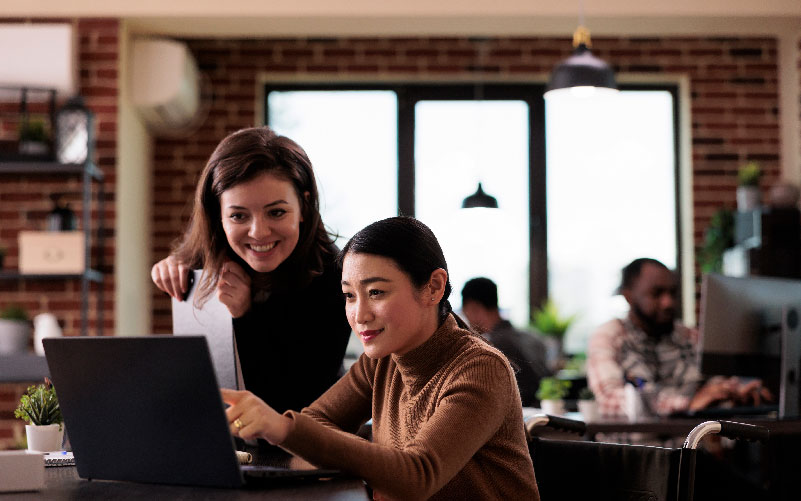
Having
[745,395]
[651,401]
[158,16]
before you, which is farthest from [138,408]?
[158,16]

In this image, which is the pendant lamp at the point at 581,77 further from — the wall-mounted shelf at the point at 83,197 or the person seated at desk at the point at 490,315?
the wall-mounted shelf at the point at 83,197

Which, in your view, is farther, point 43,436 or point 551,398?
point 551,398

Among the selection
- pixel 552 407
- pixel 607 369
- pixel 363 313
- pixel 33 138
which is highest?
pixel 33 138

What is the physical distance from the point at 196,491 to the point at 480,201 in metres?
3.93

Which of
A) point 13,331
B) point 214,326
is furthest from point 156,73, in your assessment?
point 214,326

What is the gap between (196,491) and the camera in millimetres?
1090

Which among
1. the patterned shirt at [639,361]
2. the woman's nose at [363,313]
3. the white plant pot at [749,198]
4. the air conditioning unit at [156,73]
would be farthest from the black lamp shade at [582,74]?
the woman's nose at [363,313]

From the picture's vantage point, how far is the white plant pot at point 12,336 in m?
4.38

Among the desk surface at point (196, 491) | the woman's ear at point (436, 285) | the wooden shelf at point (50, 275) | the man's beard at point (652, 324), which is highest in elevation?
the woman's ear at point (436, 285)

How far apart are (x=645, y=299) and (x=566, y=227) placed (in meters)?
2.07

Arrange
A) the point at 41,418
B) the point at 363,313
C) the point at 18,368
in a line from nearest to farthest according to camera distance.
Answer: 1. the point at 363,313
2. the point at 41,418
3. the point at 18,368

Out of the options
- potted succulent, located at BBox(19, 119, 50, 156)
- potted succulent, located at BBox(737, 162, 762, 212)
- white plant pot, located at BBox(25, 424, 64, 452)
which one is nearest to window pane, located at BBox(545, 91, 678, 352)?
potted succulent, located at BBox(737, 162, 762, 212)

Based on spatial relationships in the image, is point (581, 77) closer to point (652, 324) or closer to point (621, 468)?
point (652, 324)

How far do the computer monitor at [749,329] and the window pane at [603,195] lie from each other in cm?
261
